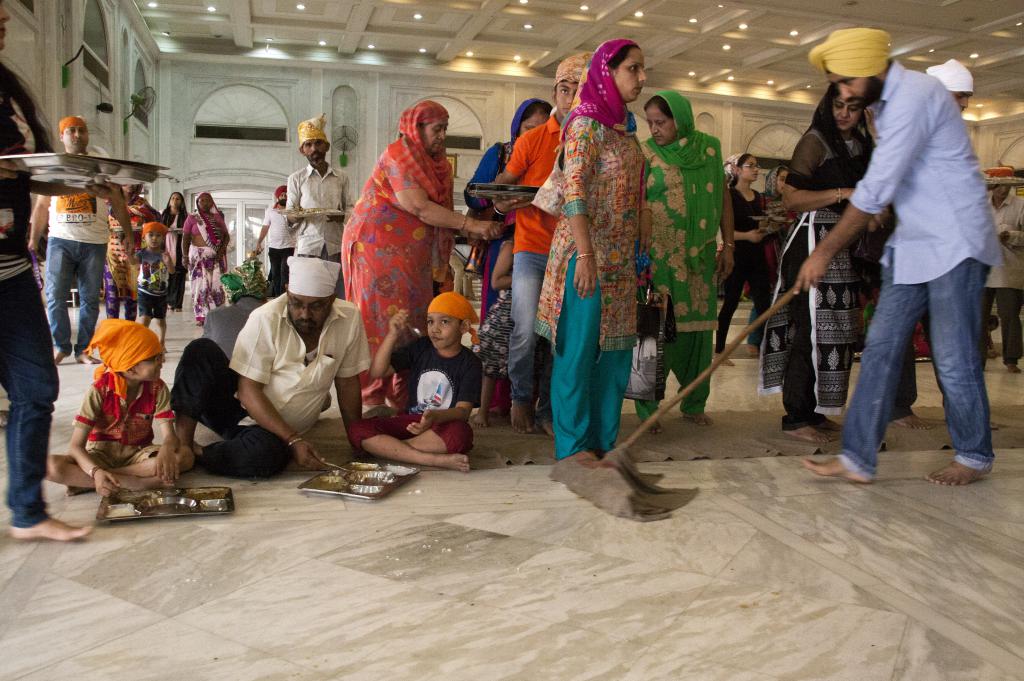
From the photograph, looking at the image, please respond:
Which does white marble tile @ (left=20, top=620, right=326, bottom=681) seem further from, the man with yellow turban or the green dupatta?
the green dupatta

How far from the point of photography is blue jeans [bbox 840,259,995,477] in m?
2.80

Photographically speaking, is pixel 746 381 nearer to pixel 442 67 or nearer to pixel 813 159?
pixel 813 159

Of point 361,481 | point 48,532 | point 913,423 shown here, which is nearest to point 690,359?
point 913,423

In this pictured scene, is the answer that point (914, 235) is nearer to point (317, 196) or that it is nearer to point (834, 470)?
point (834, 470)

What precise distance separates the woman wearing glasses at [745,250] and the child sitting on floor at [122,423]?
4.02 meters

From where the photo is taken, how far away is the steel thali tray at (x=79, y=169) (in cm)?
201

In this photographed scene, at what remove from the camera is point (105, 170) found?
2.14 meters

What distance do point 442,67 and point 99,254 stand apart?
13208 mm

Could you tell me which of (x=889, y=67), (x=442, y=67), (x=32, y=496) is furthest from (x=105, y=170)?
(x=442, y=67)

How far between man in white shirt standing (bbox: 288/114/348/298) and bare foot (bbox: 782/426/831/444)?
2688mm

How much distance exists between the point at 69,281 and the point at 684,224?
3.74 meters

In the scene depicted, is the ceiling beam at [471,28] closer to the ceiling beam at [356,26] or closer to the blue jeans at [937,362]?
the ceiling beam at [356,26]

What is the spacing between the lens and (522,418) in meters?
3.72

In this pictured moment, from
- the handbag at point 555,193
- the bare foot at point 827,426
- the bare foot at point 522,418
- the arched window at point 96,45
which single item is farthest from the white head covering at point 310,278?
the arched window at point 96,45
